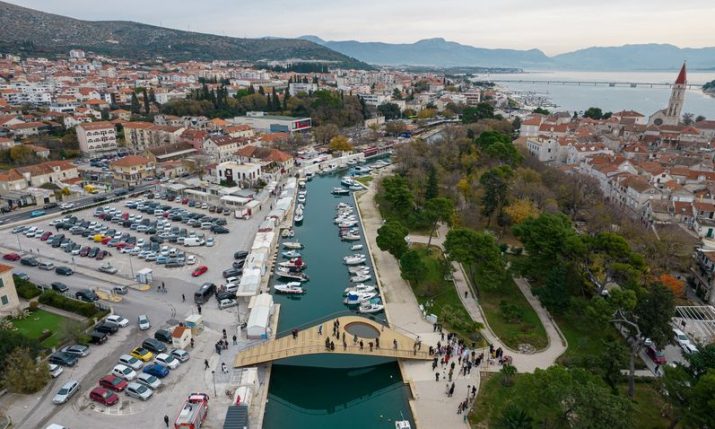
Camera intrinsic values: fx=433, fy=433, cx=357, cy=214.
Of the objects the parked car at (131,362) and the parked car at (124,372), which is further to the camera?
the parked car at (131,362)

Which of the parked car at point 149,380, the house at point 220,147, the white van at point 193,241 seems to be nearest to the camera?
the parked car at point 149,380

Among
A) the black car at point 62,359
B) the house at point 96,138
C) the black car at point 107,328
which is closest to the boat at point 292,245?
the black car at point 107,328

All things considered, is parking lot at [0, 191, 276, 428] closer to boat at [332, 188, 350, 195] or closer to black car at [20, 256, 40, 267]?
black car at [20, 256, 40, 267]

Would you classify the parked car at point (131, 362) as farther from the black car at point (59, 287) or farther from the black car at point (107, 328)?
the black car at point (59, 287)

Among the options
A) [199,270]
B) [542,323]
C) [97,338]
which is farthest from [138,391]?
[542,323]

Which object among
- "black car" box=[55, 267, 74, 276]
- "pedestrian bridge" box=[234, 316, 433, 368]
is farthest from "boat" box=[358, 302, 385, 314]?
"black car" box=[55, 267, 74, 276]

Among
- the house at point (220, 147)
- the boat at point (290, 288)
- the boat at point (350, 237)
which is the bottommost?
the boat at point (290, 288)
